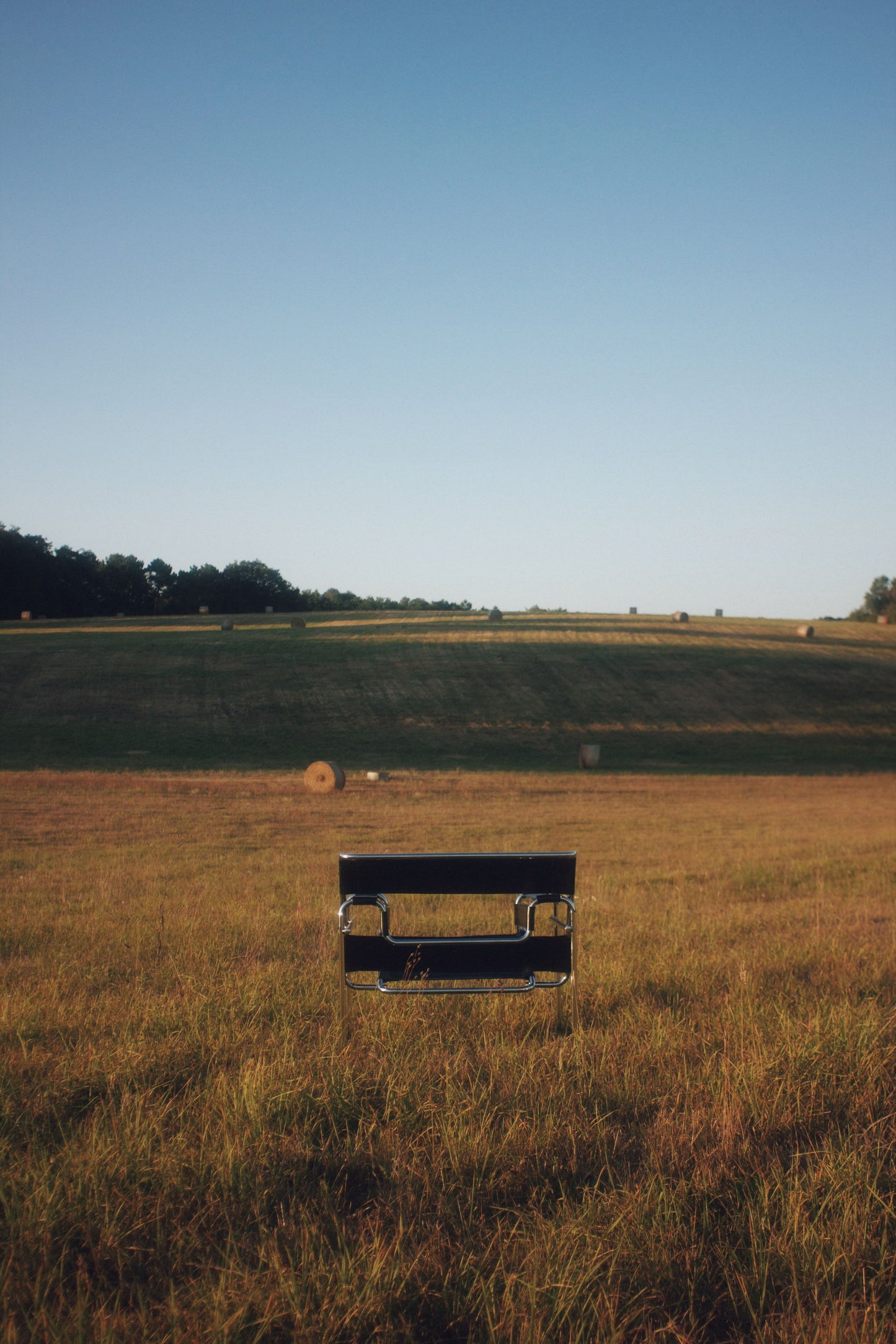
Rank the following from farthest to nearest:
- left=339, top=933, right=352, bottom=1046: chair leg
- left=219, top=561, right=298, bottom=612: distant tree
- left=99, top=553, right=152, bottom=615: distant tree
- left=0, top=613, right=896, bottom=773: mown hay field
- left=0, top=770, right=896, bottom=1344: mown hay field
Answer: left=219, top=561, right=298, bottom=612: distant tree → left=99, top=553, right=152, bottom=615: distant tree → left=0, top=613, right=896, bottom=773: mown hay field → left=339, top=933, right=352, bottom=1046: chair leg → left=0, top=770, right=896, bottom=1344: mown hay field

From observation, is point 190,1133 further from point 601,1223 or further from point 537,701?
point 537,701

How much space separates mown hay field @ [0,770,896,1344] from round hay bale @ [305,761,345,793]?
17.5m

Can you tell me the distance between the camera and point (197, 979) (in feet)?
15.3

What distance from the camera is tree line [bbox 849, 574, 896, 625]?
119062 mm

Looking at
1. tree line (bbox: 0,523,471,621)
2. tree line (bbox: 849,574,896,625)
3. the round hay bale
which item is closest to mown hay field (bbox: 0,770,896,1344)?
the round hay bale

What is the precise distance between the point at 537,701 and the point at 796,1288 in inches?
1534

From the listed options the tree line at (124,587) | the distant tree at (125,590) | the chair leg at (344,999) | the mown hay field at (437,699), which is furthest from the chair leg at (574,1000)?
the distant tree at (125,590)

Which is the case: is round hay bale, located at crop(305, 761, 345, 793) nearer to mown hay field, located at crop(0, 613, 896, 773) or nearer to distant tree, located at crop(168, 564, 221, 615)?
mown hay field, located at crop(0, 613, 896, 773)

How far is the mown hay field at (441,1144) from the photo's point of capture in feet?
7.27

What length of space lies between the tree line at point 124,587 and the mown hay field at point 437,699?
24.6 meters

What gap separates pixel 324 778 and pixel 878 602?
126 m

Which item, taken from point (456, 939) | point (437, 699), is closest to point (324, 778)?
point (437, 699)

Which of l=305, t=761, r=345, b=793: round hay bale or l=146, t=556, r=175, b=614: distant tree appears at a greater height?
l=146, t=556, r=175, b=614: distant tree

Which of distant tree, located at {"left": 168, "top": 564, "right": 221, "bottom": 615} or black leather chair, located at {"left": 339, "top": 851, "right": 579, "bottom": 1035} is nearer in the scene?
black leather chair, located at {"left": 339, "top": 851, "right": 579, "bottom": 1035}
